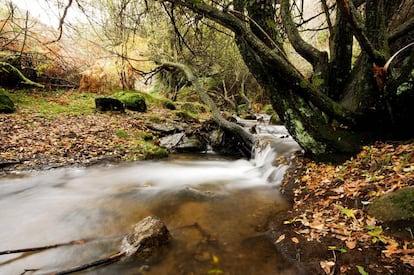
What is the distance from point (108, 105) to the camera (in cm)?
965

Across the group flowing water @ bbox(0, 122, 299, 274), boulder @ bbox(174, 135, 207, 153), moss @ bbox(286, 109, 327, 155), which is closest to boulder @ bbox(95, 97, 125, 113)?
boulder @ bbox(174, 135, 207, 153)

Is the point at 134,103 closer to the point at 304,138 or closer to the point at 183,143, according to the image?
the point at 183,143

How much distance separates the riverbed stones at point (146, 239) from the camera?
2463mm

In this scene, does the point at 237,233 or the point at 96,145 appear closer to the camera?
the point at 237,233

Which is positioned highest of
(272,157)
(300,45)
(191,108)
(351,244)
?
(300,45)

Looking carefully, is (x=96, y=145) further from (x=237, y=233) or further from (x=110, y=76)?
(x=110, y=76)

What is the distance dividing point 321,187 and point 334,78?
244 cm

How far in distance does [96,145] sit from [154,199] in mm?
3530

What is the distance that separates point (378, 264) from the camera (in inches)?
73.6

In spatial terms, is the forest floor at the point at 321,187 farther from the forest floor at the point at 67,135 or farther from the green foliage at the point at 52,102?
the green foliage at the point at 52,102

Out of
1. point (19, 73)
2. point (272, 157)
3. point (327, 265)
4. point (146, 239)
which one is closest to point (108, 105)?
point (19, 73)

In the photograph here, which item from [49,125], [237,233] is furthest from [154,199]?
[49,125]

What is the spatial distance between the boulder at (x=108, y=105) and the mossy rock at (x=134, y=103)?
0.69m

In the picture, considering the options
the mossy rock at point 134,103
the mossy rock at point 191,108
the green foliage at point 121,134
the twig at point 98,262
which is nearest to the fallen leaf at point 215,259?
the twig at point 98,262
